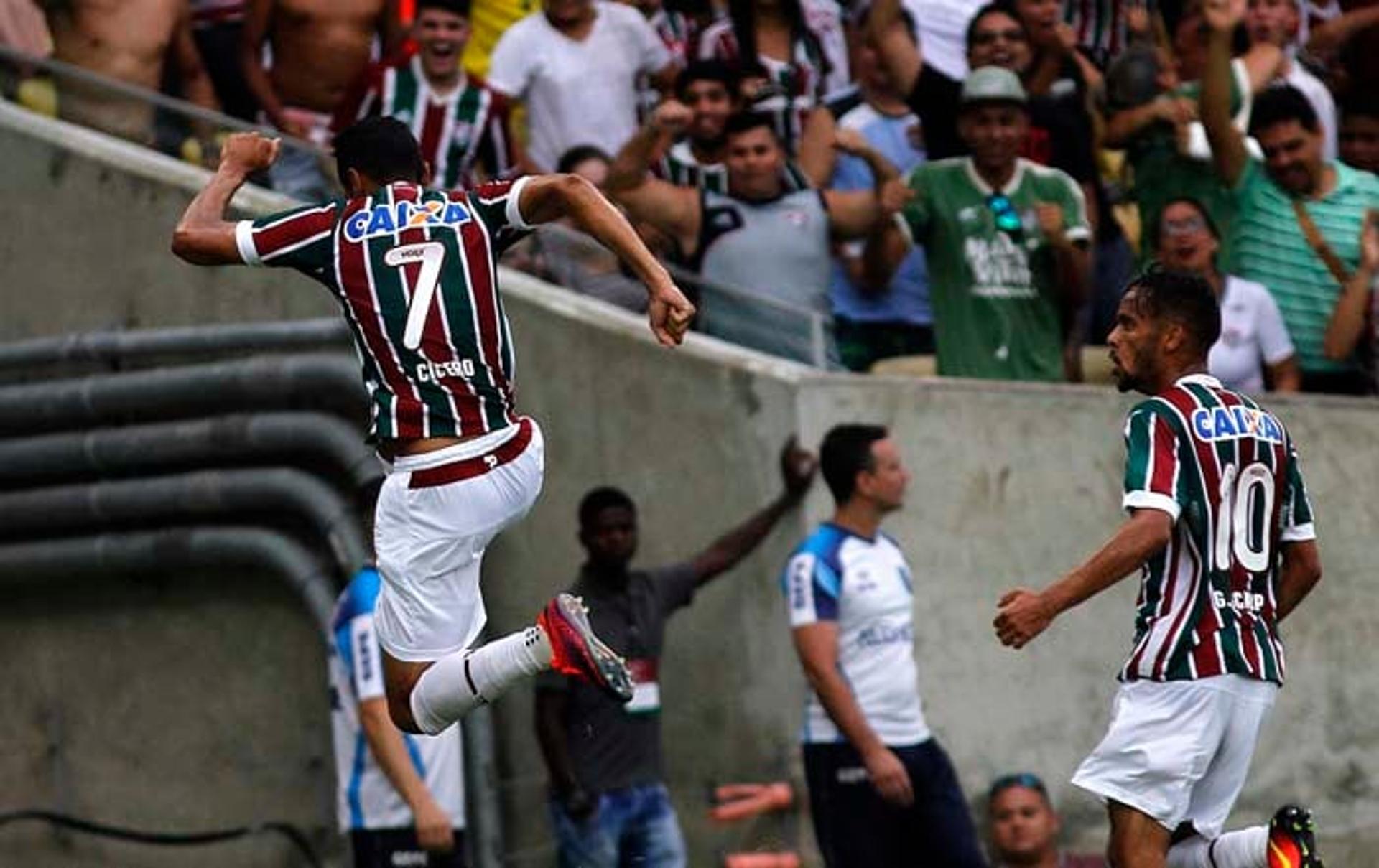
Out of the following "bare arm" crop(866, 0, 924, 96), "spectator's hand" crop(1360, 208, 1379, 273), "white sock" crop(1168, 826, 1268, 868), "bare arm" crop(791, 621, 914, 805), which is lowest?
"white sock" crop(1168, 826, 1268, 868)

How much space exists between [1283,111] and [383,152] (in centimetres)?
638

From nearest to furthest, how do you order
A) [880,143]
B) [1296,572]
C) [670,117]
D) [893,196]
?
1. [1296,572]
2. [670,117]
3. [893,196]
4. [880,143]

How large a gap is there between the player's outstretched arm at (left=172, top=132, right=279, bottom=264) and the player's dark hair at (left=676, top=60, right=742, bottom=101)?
5141mm

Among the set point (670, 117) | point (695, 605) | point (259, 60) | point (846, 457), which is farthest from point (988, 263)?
point (259, 60)

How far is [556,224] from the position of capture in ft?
51.4

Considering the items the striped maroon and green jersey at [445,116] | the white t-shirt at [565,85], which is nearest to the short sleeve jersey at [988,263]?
the white t-shirt at [565,85]

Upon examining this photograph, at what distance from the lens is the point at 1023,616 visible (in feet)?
32.9

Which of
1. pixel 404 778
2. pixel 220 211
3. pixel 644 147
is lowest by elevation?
pixel 404 778

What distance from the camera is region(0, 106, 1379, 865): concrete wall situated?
15406 mm

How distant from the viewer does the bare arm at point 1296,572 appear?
1077cm

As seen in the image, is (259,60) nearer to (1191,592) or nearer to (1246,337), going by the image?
(1246,337)

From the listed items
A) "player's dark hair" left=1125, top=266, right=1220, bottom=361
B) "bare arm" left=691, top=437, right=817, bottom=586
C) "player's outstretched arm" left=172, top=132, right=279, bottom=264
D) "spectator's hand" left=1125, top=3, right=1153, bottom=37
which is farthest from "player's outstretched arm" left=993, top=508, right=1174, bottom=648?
"spectator's hand" left=1125, top=3, right=1153, bottom=37

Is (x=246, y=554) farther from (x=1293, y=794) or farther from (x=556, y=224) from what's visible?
(x=1293, y=794)

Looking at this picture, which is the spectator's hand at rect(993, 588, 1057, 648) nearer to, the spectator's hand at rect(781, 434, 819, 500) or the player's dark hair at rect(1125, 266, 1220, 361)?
the player's dark hair at rect(1125, 266, 1220, 361)
